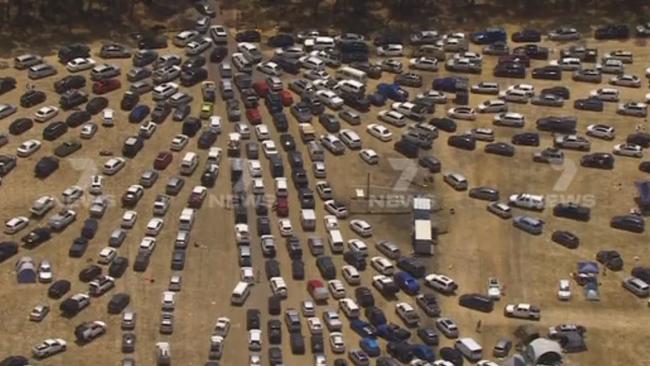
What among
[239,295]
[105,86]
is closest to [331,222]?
[239,295]

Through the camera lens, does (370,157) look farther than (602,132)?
No

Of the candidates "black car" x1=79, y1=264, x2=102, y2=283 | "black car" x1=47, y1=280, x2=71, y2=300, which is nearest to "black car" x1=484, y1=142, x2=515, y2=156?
"black car" x1=79, y1=264, x2=102, y2=283

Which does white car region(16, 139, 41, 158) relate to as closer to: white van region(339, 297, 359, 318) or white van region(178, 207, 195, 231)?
white van region(178, 207, 195, 231)

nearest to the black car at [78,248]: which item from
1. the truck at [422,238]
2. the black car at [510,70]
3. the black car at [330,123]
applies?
the truck at [422,238]

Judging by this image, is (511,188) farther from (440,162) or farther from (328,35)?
(328,35)

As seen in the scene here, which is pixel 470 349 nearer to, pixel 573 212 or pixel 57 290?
pixel 573 212

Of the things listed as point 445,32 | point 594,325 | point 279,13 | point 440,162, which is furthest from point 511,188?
point 279,13
